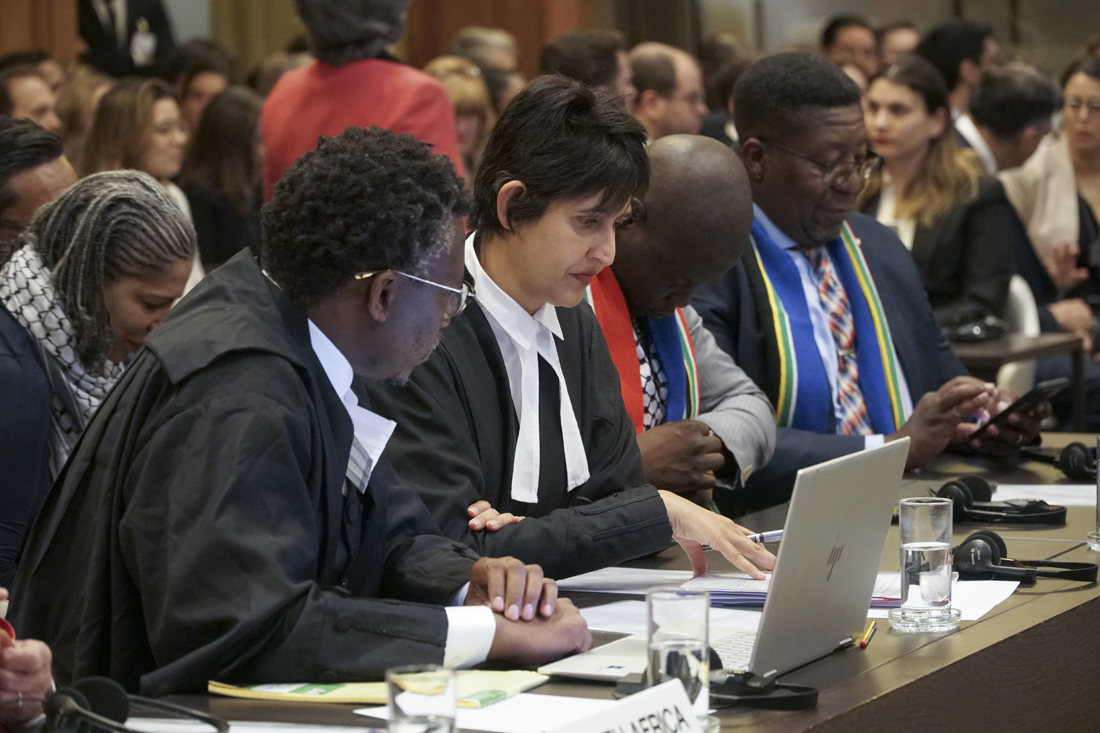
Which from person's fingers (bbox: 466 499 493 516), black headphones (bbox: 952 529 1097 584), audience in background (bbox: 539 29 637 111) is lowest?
black headphones (bbox: 952 529 1097 584)

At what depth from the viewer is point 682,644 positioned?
4.98 feet

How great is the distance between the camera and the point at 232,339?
68.5 inches

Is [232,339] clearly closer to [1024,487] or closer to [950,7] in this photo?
[1024,487]

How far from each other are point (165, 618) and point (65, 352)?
946 mm

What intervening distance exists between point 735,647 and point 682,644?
1.09 feet

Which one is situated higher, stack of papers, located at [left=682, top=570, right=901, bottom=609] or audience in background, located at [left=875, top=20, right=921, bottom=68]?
stack of papers, located at [left=682, top=570, right=901, bottom=609]

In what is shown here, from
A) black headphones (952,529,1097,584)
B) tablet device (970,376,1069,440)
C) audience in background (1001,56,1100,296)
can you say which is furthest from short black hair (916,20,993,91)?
black headphones (952,529,1097,584)

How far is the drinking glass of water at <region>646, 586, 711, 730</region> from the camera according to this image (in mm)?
1512

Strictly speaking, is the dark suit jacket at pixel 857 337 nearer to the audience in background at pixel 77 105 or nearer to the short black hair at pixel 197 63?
the audience in background at pixel 77 105

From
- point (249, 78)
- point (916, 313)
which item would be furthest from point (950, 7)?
point (916, 313)

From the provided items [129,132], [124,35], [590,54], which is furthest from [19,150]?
[124,35]

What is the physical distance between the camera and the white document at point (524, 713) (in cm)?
154

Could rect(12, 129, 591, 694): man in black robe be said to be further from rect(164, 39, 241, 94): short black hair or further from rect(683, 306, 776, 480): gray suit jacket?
rect(164, 39, 241, 94): short black hair

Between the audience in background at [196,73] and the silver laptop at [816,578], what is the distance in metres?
5.62
